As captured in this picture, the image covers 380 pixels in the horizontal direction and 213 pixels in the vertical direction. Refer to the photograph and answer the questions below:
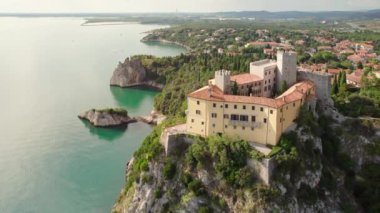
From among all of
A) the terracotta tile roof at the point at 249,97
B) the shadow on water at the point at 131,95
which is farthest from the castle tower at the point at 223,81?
the shadow on water at the point at 131,95

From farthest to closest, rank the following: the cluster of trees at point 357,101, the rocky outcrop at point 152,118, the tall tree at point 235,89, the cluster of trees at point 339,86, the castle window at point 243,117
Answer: the rocky outcrop at point 152,118, the cluster of trees at point 339,86, the cluster of trees at point 357,101, the tall tree at point 235,89, the castle window at point 243,117

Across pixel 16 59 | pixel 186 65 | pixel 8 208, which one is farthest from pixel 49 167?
pixel 16 59

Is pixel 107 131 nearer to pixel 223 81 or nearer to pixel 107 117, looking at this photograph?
pixel 107 117

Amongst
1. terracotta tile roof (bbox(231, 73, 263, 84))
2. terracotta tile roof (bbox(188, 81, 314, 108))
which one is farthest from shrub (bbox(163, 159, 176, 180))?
terracotta tile roof (bbox(231, 73, 263, 84))

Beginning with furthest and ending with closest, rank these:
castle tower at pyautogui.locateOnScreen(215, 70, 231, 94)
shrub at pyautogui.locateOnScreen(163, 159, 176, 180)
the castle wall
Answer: the castle wall
castle tower at pyautogui.locateOnScreen(215, 70, 231, 94)
shrub at pyautogui.locateOnScreen(163, 159, 176, 180)

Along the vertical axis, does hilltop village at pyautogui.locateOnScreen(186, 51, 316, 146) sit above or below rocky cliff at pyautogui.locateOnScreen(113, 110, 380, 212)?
above

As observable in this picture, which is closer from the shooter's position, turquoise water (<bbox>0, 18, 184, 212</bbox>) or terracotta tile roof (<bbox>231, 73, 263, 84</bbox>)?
terracotta tile roof (<bbox>231, 73, 263, 84</bbox>)

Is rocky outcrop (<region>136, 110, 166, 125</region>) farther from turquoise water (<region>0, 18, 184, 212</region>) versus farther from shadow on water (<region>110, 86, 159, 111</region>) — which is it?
shadow on water (<region>110, 86, 159, 111</region>)

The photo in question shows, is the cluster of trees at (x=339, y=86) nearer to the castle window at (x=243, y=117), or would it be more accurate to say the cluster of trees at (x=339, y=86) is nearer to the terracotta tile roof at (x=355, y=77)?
the terracotta tile roof at (x=355, y=77)
